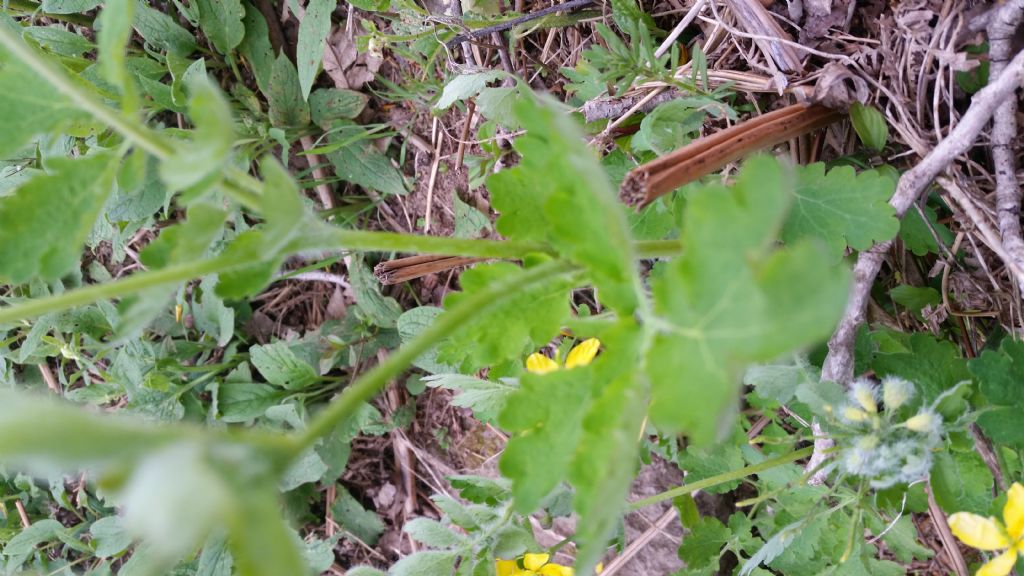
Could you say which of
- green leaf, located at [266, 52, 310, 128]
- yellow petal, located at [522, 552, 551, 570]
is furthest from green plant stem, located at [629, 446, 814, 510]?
green leaf, located at [266, 52, 310, 128]

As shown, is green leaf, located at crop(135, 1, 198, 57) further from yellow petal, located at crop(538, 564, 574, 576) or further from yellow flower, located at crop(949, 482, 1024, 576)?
yellow flower, located at crop(949, 482, 1024, 576)

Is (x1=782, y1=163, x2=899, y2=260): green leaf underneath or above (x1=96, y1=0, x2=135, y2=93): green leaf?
underneath

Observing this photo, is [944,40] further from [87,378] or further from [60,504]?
[60,504]

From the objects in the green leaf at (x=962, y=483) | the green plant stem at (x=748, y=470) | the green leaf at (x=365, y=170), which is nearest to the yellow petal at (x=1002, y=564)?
the green leaf at (x=962, y=483)

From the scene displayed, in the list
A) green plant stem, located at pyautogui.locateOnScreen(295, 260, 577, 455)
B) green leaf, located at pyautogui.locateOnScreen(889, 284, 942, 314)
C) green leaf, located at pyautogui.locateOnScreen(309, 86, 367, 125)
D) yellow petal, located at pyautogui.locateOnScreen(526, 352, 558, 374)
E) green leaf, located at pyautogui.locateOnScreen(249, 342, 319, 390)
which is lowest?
green leaf, located at pyautogui.locateOnScreen(249, 342, 319, 390)

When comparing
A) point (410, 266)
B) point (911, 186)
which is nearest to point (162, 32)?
point (410, 266)

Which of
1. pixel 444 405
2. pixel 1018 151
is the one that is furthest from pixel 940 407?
pixel 444 405
